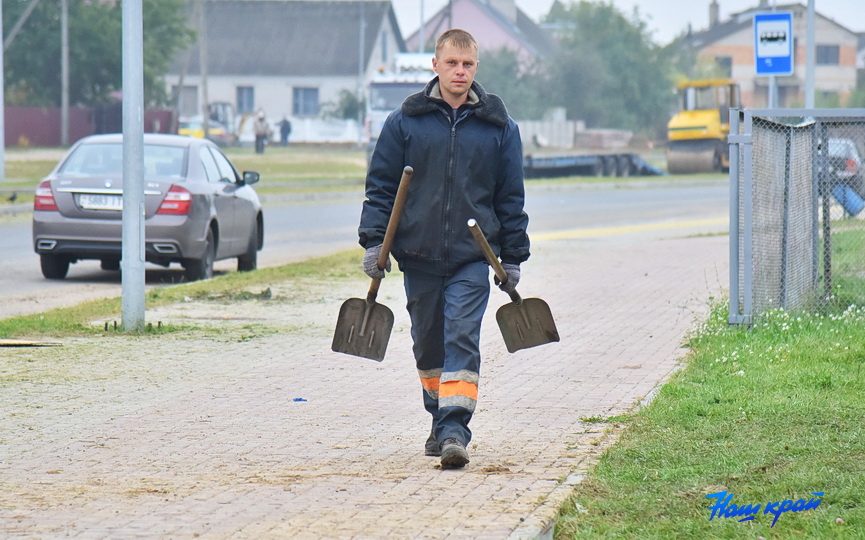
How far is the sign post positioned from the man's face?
1180cm

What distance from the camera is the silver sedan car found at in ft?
46.1

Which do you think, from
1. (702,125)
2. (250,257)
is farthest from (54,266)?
(702,125)

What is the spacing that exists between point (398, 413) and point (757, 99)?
4249 inches

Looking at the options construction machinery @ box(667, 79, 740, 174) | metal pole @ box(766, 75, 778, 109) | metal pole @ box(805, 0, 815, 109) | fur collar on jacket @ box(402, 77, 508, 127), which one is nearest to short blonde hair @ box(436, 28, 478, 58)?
fur collar on jacket @ box(402, 77, 508, 127)

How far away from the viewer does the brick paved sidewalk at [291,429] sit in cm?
486

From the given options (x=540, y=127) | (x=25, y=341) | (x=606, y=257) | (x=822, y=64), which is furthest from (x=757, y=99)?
(x=25, y=341)

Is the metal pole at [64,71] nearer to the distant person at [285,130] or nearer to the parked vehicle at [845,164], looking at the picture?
the distant person at [285,130]

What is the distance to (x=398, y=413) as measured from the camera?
7145mm

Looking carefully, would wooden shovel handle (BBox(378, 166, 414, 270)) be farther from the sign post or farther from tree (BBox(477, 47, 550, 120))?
tree (BBox(477, 47, 550, 120))

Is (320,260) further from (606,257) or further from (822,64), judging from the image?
(822,64)

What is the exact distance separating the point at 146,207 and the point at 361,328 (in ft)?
27.0

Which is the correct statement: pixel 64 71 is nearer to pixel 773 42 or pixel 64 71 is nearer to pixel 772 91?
pixel 772 91

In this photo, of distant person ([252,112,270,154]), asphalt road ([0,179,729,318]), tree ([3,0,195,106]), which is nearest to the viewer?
asphalt road ([0,179,729,318])

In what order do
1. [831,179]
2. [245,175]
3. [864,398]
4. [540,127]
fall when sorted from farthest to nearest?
[540,127]
[245,175]
[831,179]
[864,398]
